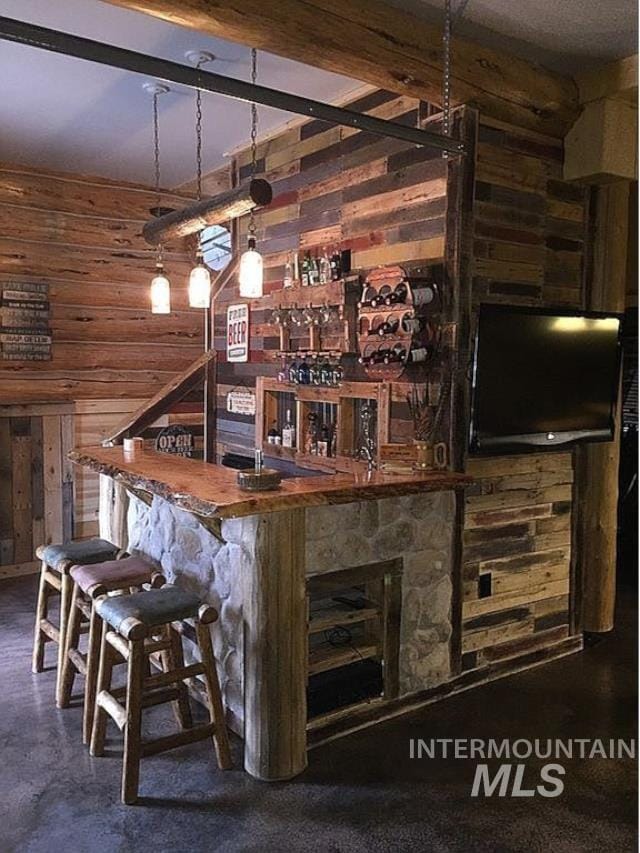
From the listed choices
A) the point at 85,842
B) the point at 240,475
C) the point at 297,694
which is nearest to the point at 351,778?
the point at 297,694

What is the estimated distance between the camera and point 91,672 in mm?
2920

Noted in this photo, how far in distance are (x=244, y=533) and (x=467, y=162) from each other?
1.90 meters

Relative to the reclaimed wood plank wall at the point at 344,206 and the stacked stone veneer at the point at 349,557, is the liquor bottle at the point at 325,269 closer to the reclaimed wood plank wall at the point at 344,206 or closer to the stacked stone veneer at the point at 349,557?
the reclaimed wood plank wall at the point at 344,206

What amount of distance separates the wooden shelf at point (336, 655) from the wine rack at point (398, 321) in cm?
124

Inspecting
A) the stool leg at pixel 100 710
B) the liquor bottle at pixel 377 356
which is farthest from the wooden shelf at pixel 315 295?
the stool leg at pixel 100 710

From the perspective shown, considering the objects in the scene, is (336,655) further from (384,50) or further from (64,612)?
(384,50)

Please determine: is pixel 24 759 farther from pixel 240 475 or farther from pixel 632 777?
pixel 632 777

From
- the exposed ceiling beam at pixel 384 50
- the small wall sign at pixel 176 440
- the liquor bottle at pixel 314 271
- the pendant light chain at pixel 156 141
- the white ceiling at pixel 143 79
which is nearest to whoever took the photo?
the exposed ceiling beam at pixel 384 50

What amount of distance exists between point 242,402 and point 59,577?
183 cm

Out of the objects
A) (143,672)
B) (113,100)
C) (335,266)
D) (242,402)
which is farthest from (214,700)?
(113,100)

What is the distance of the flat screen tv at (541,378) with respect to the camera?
329 cm

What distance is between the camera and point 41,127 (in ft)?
14.4

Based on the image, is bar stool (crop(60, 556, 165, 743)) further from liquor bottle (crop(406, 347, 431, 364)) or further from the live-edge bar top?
liquor bottle (crop(406, 347, 431, 364))

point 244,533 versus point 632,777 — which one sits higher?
point 244,533
